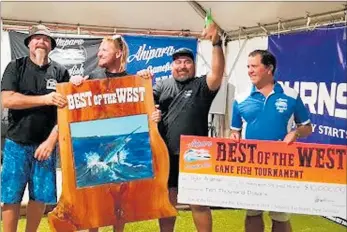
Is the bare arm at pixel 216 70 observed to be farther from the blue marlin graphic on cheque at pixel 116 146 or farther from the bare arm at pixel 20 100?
the bare arm at pixel 20 100

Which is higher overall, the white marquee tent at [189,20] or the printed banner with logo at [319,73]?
the white marquee tent at [189,20]

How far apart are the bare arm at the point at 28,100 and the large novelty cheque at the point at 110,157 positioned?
0.02 metres

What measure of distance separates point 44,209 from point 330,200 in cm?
82

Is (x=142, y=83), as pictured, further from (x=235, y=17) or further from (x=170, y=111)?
(x=235, y=17)

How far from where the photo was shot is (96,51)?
1472 mm

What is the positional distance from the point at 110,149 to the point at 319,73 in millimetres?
629

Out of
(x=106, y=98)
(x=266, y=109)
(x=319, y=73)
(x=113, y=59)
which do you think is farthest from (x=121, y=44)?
(x=319, y=73)

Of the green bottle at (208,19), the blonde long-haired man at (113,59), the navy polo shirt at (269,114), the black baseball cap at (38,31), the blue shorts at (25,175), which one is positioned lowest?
the blue shorts at (25,175)

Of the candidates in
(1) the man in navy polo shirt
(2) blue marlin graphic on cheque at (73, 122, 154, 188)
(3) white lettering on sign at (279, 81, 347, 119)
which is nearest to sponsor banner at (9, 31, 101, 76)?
(2) blue marlin graphic on cheque at (73, 122, 154, 188)

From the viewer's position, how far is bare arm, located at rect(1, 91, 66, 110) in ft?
4.73

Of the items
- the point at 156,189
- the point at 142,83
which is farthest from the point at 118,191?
the point at 142,83

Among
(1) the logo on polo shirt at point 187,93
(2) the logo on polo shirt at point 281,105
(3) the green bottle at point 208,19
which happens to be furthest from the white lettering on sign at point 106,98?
(2) the logo on polo shirt at point 281,105

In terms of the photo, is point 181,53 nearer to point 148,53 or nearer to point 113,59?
point 148,53

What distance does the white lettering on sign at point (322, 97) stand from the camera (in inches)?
56.0
